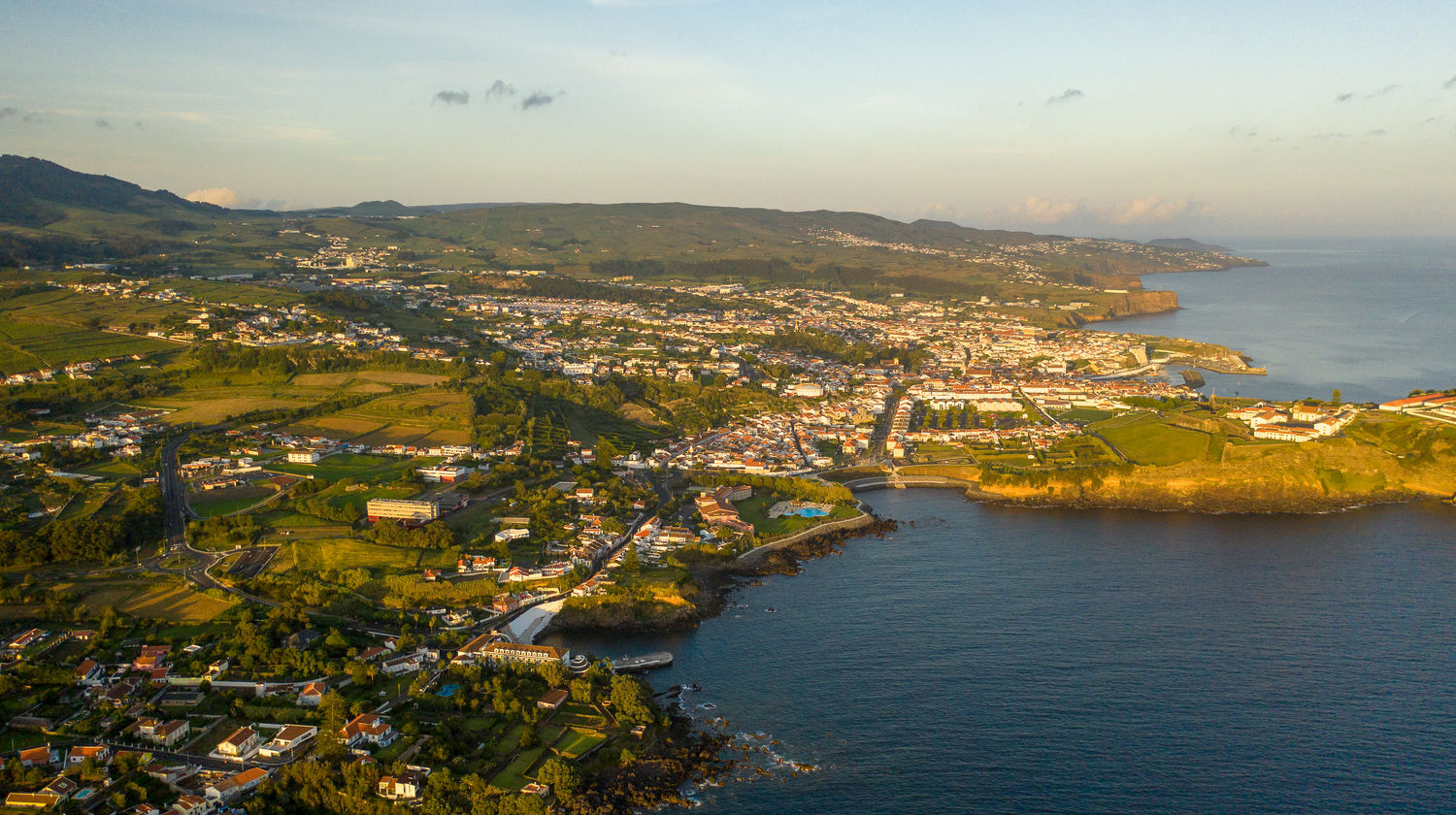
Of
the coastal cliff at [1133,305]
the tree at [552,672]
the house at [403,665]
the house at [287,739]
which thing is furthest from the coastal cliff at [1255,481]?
the coastal cliff at [1133,305]

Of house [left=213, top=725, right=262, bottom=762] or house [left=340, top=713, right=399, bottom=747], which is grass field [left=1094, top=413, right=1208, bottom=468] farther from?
house [left=213, top=725, right=262, bottom=762]

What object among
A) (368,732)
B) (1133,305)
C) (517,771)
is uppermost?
(1133,305)

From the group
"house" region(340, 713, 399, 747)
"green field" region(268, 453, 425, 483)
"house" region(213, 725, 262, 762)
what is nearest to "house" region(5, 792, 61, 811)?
"house" region(213, 725, 262, 762)

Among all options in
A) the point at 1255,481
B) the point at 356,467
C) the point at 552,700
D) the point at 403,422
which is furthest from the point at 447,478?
the point at 1255,481

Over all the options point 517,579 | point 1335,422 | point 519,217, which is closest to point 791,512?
point 517,579

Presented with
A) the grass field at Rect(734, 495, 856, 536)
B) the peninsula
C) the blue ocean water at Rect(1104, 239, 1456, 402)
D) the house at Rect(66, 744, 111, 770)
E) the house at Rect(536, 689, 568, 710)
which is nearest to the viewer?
the house at Rect(66, 744, 111, 770)

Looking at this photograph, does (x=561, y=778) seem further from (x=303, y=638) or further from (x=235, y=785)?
(x=303, y=638)

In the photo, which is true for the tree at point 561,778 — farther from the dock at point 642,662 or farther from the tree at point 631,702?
the dock at point 642,662
